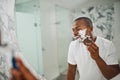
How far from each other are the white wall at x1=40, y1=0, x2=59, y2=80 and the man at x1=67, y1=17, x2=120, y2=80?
0.52ft

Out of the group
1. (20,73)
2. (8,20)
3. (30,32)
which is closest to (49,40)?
(30,32)

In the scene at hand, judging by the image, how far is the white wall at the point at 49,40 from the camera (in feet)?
3.99

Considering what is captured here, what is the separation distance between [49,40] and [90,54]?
A: 1.15 ft

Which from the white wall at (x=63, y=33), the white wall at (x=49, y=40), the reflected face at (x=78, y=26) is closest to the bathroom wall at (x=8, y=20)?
the white wall at (x=49, y=40)

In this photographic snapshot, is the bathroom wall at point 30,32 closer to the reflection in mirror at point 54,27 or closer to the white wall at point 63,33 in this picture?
the reflection in mirror at point 54,27

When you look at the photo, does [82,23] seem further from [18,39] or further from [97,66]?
[18,39]

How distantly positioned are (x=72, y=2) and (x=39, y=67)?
0.59 meters

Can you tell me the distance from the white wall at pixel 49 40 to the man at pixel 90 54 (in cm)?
16

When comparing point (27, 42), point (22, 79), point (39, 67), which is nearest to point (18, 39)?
point (27, 42)

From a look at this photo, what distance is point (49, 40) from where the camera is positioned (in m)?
1.26

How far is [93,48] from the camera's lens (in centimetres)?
106

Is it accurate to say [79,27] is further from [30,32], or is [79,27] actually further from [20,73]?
[20,73]

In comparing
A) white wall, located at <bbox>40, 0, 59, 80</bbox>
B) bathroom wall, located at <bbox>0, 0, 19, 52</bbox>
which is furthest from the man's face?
bathroom wall, located at <bbox>0, 0, 19, 52</bbox>

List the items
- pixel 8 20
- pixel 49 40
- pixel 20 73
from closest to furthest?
pixel 20 73, pixel 49 40, pixel 8 20
